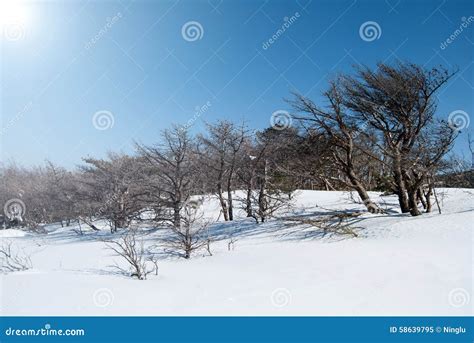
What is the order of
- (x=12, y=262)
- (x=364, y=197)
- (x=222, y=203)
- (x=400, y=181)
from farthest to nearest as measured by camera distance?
(x=222, y=203), (x=364, y=197), (x=400, y=181), (x=12, y=262)

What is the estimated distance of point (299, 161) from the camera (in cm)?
1750

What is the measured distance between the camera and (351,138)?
1572 centimetres

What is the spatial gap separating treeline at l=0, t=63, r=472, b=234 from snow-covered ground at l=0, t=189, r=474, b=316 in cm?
308

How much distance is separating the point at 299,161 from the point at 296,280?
10.3 meters

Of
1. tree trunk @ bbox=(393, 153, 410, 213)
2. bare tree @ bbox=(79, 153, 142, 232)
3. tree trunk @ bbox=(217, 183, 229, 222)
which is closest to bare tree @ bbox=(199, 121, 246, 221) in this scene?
tree trunk @ bbox=(217, 183, 229, 222)

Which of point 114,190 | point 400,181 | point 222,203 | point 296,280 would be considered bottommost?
point 296,280

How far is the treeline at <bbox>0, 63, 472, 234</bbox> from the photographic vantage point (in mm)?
14398

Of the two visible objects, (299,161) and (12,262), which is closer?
(12,262)

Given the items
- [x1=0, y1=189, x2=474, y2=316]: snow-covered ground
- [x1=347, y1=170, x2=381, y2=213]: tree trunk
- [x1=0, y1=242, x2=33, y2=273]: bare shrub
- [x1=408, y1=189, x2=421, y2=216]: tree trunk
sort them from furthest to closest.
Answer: [x1=347, y1=170, x2=381, y2=213]: tree trunk, [x1=408, y1=189, x2=421, y2=216]: tree trunk, [x1=0, y1=242, x2=33, y2=273]: bare shrub, [x1=0, y1=189, x2=474, y2=316]: snow-covered ground

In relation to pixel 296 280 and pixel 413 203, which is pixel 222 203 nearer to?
pixel 413 203

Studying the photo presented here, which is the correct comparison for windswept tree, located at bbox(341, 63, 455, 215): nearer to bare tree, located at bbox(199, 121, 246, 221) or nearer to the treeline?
the treeline

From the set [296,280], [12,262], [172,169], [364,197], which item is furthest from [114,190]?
[296,280]

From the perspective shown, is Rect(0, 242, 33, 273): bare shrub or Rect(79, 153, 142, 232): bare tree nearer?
Rect(0, 242, 33, 273): bare shrub
